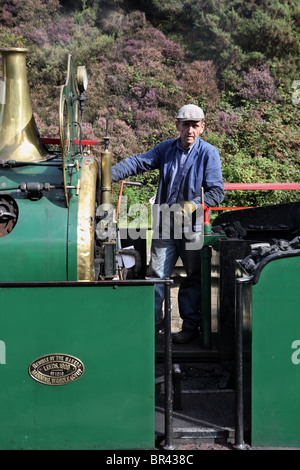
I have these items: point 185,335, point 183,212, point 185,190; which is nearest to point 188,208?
point 183,212

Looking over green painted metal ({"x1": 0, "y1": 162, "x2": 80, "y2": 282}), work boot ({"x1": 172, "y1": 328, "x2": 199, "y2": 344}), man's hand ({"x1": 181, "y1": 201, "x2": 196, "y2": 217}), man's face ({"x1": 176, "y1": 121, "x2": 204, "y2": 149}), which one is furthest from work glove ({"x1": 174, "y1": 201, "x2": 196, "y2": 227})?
green painted metal ({"x1": 0, "y1": 162, "x2": 80, "y2": 282})

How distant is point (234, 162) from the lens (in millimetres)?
10430

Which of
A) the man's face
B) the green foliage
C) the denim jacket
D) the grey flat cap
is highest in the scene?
the green foliage

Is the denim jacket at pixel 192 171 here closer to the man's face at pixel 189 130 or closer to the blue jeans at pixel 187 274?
the man's face at pixel 189 130

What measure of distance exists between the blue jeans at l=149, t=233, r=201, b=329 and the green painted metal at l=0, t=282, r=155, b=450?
1.41 meters

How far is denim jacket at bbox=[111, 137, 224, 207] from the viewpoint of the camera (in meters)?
3.66

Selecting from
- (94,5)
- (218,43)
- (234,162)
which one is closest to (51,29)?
(94,5)

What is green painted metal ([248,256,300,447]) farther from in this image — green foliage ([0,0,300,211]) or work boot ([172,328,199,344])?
green foliage ([0,0,300,211])

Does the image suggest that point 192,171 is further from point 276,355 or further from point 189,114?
point 276,355

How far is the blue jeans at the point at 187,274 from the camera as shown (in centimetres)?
375

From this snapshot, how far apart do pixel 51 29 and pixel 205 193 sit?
36.0 ft

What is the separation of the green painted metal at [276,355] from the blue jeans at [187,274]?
4.66 ft
